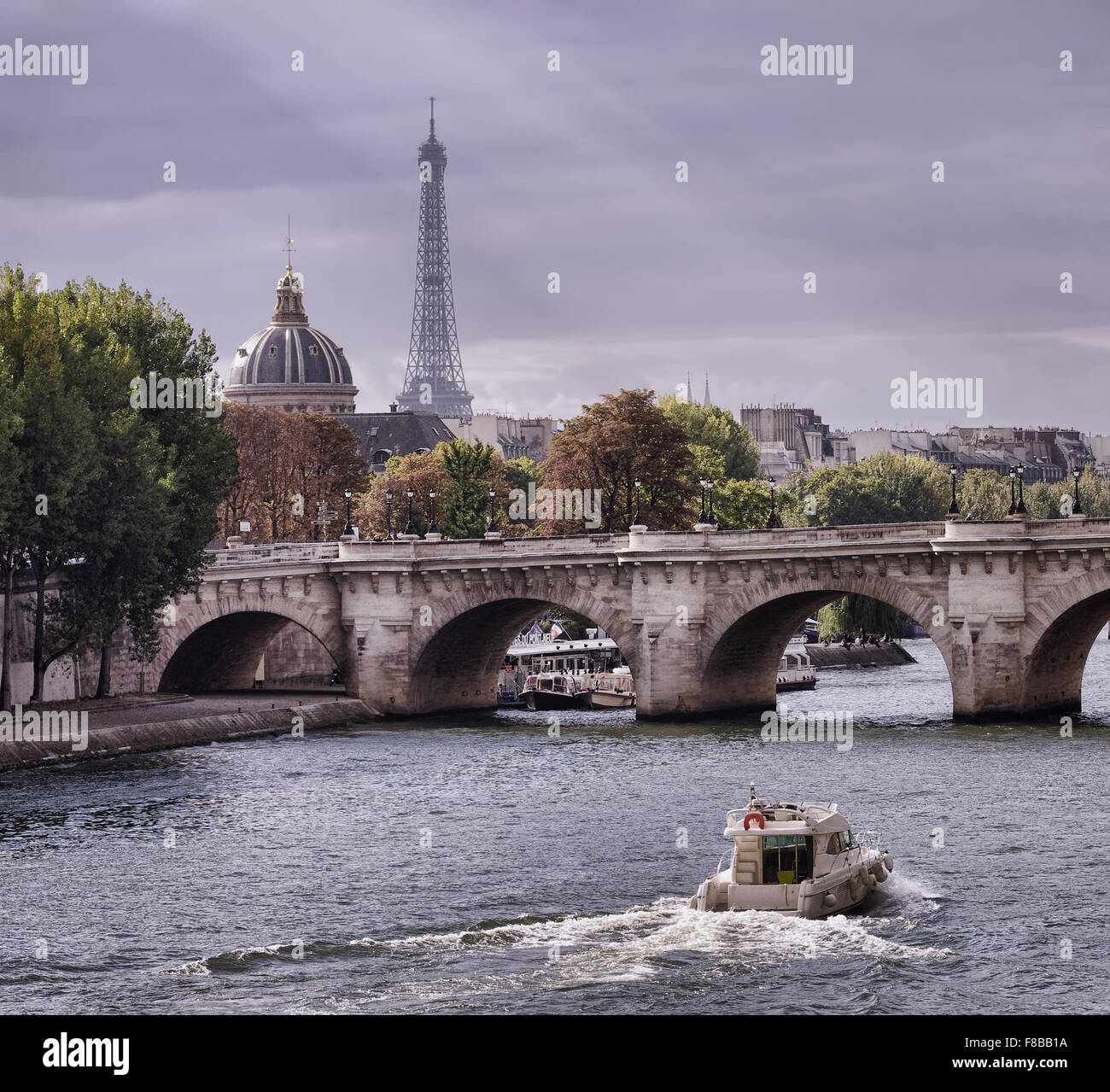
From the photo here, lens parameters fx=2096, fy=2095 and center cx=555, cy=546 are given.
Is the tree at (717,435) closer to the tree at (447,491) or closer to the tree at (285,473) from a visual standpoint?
the tree at (447,491)

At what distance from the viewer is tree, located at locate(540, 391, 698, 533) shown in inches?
4641

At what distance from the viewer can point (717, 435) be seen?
168 m

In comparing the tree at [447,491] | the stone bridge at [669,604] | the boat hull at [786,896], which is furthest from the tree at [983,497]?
the boat hull at [786,896]

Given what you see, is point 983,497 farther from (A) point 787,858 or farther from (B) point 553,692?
(A) point 787,858

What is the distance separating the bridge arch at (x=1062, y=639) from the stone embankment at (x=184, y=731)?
2915 centimetres

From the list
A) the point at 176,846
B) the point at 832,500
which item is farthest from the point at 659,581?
the point at 832,500

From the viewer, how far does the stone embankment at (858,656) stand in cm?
12925

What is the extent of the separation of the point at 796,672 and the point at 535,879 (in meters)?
63.4

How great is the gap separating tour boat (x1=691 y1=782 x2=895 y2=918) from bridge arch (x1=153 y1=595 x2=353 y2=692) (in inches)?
1866

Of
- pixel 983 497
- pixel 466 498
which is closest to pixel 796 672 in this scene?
pixel 466 498

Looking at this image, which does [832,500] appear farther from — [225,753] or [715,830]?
[715,830]

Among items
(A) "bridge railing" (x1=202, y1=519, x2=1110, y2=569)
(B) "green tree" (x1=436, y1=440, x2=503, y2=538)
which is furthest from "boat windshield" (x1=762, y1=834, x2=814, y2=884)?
(B) "green tree" (x1=436, y1=440, x2=503, y2=538)

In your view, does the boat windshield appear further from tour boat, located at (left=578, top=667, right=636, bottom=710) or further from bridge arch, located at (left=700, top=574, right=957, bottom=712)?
tour boat, located at (left=578, top=667, right=636, bottom=710)
